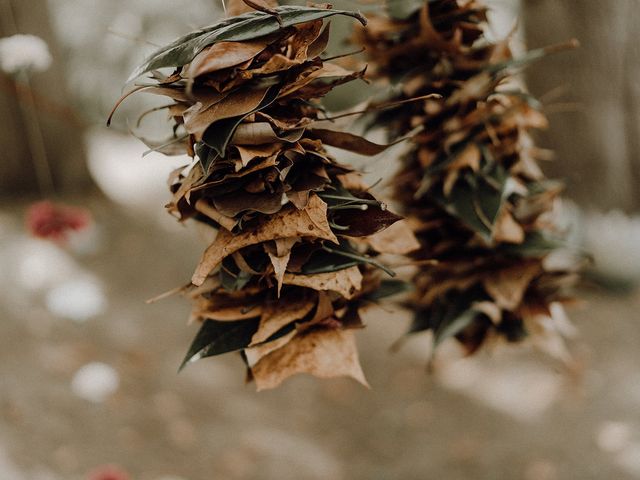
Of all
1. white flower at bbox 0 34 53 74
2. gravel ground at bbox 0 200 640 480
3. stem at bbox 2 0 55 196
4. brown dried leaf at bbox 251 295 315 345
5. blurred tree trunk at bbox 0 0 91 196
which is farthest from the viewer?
stem at bbox 2 0 55 196

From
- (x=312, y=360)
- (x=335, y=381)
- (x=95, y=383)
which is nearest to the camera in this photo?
(x=312, y=360)

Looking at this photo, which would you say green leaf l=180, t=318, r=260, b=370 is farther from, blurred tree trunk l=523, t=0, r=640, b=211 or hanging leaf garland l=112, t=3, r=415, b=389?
blurred tree trunk l=523, t=0, r=640, b=211

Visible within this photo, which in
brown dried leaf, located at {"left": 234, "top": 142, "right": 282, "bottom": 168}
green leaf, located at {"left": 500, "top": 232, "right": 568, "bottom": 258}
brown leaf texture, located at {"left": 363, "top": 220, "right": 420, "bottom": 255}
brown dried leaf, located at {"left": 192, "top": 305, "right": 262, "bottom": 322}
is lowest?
green leaf, located at {"left": 500, "top": 232, "right": 568, "bottom": 258}

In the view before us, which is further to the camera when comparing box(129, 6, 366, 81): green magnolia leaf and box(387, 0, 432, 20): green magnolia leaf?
box(387, 0, 432, 20): green magnolia leaf

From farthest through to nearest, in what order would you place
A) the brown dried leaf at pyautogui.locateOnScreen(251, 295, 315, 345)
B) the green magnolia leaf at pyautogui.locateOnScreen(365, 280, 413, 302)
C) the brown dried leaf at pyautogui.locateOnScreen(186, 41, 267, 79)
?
1. the green magnolia leaf at pyautogui.locateOnScreen(365, 280, 413, 302)
2. the brown dried leaf at pyautogui.locateOnScreen(251, 295, 315, 345)
3. the brown dried leaf at pyautogui.locateOnScreen(186, 41, 267, 79)

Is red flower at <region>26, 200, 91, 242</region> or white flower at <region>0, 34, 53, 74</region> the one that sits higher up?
white flower at <region>0, 34, 53, 74</region>

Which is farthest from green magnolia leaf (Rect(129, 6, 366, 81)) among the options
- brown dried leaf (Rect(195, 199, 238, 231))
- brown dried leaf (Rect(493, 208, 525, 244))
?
brown dried leaf (Rect(493, 208, 525, 244))

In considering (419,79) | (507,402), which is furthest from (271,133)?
(507,402)

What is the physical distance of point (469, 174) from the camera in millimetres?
778

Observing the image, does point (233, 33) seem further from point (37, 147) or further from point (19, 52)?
point (37, 147)

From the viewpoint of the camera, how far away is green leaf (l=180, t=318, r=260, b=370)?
614 mm

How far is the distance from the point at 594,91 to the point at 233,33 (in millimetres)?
1572

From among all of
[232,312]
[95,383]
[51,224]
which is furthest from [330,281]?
[51,224]

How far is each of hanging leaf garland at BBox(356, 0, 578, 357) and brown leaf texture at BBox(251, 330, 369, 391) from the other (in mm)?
199
